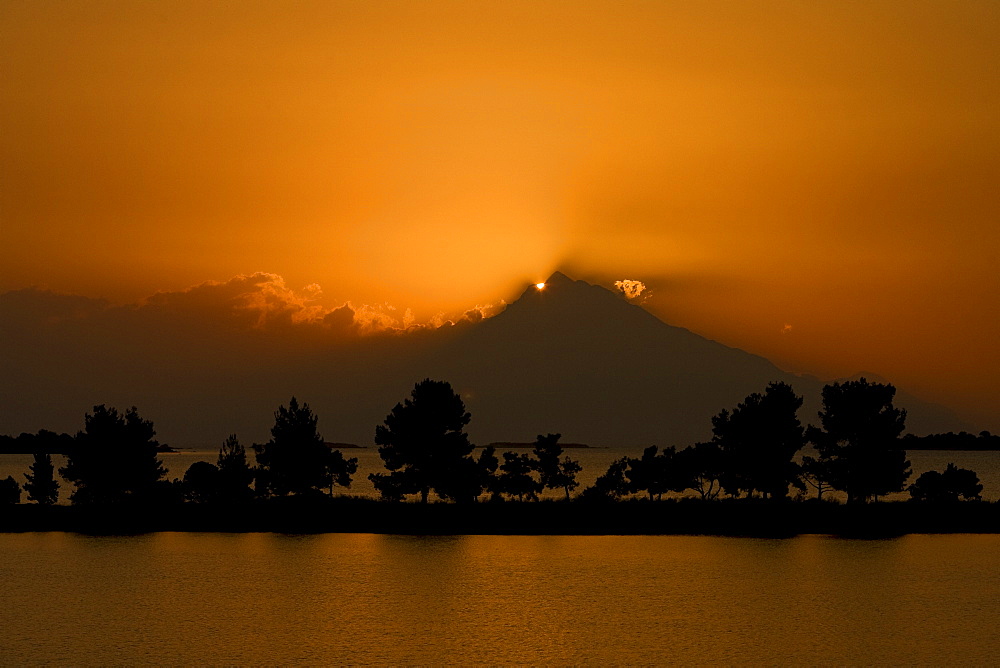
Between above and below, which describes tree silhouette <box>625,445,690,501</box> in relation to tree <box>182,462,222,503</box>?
above

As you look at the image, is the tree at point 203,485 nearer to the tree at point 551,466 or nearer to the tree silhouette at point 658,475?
the tree at point 551,466

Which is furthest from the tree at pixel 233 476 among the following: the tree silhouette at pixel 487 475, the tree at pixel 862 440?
the tree at pixel 862 440

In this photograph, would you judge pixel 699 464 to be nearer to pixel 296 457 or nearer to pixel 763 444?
pixel 763 444

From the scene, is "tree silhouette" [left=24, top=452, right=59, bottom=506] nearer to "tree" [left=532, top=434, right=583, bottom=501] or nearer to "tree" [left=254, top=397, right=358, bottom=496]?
"tree" [left=254, top=397, right=358, bottom=496]

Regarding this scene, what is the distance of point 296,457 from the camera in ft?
346

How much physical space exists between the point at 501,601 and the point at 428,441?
126ft

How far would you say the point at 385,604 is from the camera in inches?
2518

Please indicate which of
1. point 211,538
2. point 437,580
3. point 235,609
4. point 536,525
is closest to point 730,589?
point 437,580

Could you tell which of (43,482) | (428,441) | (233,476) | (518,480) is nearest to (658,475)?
(518,480)

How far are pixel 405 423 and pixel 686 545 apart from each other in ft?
87.8

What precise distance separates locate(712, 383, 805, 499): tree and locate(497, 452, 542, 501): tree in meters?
19.0

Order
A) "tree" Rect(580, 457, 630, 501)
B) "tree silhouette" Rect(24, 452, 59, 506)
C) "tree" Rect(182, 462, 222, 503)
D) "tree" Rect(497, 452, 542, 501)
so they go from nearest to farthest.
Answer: "tree" Rect(182, 462, 222, 503)
"tree" Rect(497, 452, 542, 501)
"tree" Rect(580, 457, 630, 501)
"tree silhouette" Rect(24, 452, 59, 506)

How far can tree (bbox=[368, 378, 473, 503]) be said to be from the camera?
10231cm

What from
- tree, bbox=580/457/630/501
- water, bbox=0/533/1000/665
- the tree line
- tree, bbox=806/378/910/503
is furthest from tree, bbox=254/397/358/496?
tree, bbox=806/378/910/503
